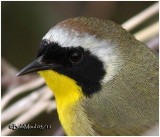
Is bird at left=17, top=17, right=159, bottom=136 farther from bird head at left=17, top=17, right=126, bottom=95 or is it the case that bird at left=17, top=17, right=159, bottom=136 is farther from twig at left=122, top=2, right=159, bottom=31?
twig at left=122, top=2, right=159, bottom=31

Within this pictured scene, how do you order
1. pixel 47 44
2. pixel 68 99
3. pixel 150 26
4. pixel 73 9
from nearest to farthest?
pixel 47 44 → pixel 68 99 → pixel 150 26 → pixel 73 9

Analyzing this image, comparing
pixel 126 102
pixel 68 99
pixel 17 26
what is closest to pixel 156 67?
pixel 126 102

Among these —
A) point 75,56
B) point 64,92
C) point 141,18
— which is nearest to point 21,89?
point 64,92

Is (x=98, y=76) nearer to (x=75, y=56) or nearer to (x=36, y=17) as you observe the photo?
(x=75, y=56)

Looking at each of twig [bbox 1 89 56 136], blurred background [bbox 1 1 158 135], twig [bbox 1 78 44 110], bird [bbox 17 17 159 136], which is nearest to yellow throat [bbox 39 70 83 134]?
bird [bbox 17 17 159 136]

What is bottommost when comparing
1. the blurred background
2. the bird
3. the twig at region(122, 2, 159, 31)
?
the bird

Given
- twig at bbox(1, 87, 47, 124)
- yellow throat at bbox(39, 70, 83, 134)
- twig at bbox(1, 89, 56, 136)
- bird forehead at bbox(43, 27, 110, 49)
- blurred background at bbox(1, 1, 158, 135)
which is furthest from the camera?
blurred background at bbox(1, 1, 158, 135)

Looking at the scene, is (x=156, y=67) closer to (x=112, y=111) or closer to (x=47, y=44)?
(x=112, y=111)
